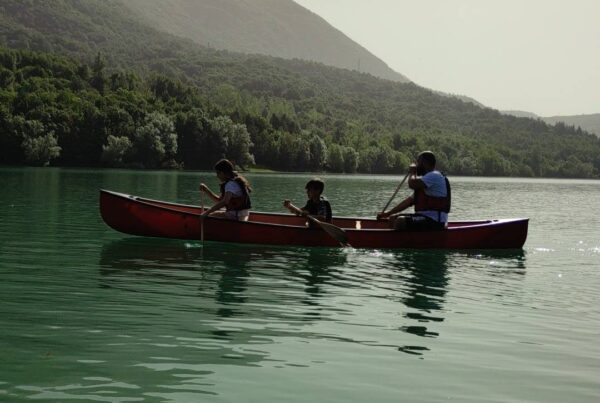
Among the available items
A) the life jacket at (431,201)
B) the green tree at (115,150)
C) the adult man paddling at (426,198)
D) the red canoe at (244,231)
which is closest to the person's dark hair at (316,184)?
the red canoe at (244,231)

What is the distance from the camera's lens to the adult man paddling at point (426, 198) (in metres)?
18.9

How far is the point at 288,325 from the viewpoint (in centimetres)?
1034

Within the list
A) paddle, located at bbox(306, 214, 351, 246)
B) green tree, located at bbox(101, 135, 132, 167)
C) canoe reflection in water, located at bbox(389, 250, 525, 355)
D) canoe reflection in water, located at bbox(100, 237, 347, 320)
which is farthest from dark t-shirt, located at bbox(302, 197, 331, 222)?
green tree, located at bbox(101, 135, 132, 167)

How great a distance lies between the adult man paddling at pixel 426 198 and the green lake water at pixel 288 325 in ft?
3.03

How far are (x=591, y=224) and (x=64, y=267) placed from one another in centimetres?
2873

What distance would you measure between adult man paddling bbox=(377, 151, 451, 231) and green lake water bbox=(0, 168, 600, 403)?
92 cm

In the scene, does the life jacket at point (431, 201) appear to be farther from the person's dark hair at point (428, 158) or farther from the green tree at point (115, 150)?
the green tree at point (115, 150)

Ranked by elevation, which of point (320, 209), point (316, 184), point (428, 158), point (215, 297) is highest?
point (428, 158)

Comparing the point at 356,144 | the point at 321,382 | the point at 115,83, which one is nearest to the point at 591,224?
the point at 321,382

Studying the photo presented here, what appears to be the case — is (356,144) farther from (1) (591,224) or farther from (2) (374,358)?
(2) (374,358)

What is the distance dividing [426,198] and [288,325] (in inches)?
Result: 398

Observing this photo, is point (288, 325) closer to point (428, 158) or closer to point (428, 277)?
point (428, 277)

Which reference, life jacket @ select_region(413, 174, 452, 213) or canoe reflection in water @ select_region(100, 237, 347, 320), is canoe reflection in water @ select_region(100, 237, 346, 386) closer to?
canoe reflection in water @ select_region(100, 237, 347, 320)

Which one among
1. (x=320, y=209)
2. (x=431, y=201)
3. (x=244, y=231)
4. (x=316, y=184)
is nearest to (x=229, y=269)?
(x=244, y=231)
